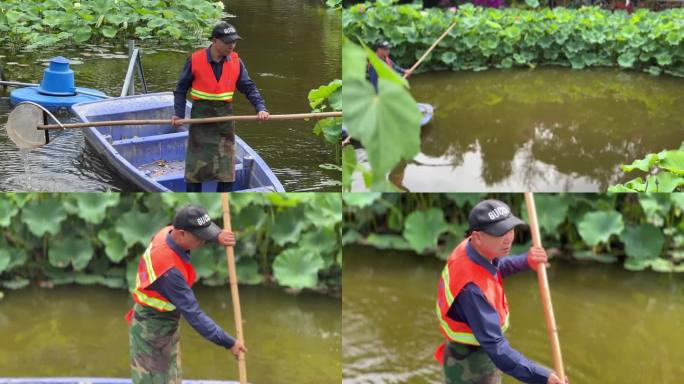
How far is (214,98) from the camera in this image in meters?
3.13

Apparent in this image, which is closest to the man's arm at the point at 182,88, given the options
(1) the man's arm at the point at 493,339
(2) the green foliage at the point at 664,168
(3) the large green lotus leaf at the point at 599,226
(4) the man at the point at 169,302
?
(4) the man at the point at 169,302

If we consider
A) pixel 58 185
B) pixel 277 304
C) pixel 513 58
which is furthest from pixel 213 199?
pixel 513 58

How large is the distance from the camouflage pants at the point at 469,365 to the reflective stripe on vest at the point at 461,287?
36 millimetres

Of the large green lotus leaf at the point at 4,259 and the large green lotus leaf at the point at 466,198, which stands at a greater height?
the large green lotus leaf at the point at 466,198

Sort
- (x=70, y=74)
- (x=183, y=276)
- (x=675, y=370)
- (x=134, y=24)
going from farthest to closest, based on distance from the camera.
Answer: (x=134, y=24), (x=70, y=74), (x=675, y=370), (x=183, y=276)

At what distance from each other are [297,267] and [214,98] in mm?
1105

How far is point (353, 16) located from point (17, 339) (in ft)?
18.6

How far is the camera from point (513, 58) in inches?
330

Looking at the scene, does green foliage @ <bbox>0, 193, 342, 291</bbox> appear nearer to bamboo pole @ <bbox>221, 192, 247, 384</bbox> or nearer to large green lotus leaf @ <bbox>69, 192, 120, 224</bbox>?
large green lotus leaf @ <bbox>69, 192, 120, 224</bbox>

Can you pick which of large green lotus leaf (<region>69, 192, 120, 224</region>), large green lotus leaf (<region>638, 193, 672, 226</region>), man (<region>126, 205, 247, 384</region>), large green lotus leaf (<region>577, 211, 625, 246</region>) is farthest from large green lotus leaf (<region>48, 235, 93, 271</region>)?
large green lotus leaf (<region>638, 193, 672, 226</region>)

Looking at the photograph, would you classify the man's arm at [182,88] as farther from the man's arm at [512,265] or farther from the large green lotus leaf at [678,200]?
the large green lotus leaf at [678,200]

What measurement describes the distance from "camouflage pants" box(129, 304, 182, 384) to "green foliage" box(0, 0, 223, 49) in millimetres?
5128

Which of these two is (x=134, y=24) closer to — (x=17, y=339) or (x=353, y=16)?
(x=353, y=16)

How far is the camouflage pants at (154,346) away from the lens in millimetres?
2387
